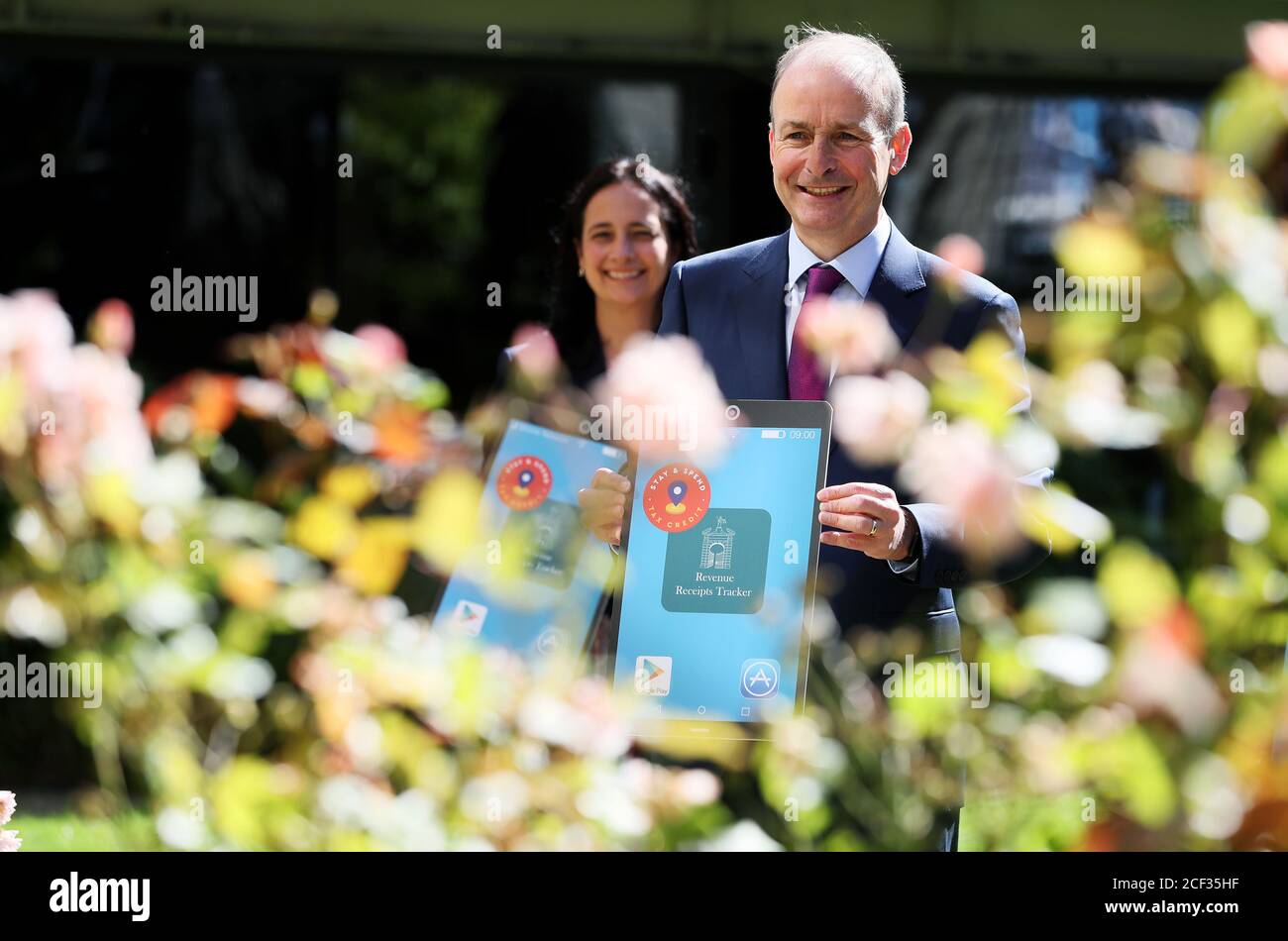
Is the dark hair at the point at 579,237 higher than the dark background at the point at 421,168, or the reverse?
the dark background at the point at 421,168

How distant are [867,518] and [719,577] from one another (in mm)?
237

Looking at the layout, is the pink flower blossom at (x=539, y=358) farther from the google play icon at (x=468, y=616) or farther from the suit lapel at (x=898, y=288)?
the suit lapel at (x=898, y=288)

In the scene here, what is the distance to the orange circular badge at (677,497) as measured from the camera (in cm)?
211

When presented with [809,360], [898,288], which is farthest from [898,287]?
[809,360]

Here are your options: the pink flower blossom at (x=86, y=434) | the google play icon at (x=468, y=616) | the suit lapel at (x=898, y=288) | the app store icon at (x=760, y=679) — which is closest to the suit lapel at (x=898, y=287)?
the suit lapel at (x=898, y=288)

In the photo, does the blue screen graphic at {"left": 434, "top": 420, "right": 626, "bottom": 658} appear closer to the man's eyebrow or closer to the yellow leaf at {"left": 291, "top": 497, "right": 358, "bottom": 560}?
Answer: the yellow leaf at {"left": 291, "top": 497, "right": 358, "bottom": 560}

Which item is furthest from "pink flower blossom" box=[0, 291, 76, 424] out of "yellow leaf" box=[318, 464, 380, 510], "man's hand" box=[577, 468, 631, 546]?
"man's hand" box=[577, 468, 631, 546]

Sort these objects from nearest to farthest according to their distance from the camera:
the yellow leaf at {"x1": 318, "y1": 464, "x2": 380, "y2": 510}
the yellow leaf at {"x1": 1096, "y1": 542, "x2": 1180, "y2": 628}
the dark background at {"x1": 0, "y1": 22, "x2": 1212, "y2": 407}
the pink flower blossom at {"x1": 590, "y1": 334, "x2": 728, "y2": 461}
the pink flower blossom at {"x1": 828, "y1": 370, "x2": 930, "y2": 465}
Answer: the yellow leaf at {"x1": 1096, "y1": 542, "x2": 1180, "y2": 628}
the pink flower blossom at {"x1": 828, "y1": 370, "x2": 930, "y2": 465}
the pink flower blossom at {"x1": 590, "y1": 334, "x2": 728, "y2": 461}
the yellow leaf at {"x1": 318, "y1": 464, "x2": 380, "y2": 510}
the dark background at {"x1": 0, "y1": 22, "x2": 1212, "y2": 407}

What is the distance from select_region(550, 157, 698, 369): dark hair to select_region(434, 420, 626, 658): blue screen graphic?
0.54 meters

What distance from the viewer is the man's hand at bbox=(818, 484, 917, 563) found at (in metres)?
1.96
